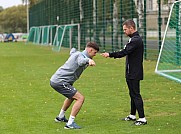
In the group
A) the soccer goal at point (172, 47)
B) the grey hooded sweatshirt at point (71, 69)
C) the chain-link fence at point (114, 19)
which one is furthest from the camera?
the chain-link fence at point (114, 19)

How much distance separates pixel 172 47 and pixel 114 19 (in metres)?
10.3

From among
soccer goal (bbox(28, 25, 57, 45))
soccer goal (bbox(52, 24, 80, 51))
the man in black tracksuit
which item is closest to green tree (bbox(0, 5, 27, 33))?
soccer goal (bbox(28, 25, 57, 45))

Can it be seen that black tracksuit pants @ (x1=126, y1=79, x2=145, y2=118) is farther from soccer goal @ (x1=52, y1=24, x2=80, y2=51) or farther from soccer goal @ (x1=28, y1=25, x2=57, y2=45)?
soccer goal @ (x1=28, y1=25, x2=57, y2=45)

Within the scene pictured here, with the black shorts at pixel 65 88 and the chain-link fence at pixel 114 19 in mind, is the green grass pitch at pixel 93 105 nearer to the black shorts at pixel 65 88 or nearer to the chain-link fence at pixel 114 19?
the black shorts at pixel 65 88

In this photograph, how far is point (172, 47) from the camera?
17125 millimetres

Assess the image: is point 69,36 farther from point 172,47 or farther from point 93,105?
point 93,105

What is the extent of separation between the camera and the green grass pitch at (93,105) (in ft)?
26.2

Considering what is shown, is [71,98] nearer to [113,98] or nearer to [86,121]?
[86,121]

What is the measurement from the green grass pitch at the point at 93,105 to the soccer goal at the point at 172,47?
433 mm

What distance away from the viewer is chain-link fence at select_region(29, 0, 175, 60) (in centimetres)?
2248

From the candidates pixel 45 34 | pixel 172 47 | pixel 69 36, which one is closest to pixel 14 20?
pixel 45 34

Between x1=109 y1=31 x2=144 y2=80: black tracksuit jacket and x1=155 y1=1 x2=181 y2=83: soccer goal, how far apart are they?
19.1ft

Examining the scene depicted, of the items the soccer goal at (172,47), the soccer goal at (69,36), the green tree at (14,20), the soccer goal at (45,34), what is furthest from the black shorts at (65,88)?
the green tree at (14,20)

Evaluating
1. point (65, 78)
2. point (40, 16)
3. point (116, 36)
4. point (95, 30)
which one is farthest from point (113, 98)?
point (40, 16)
